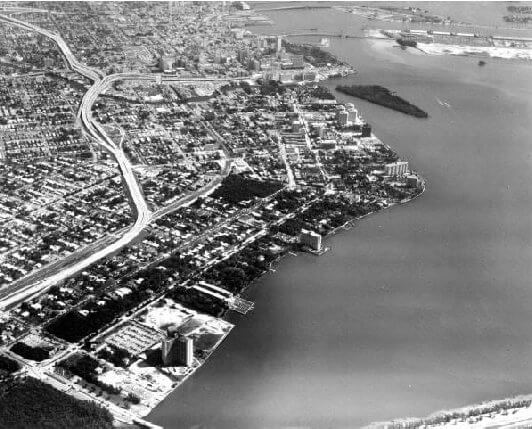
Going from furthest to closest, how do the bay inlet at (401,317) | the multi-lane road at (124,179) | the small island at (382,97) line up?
1. the small island at (382,97)
2. the multi-lane road at (124,179)
3. the bay inlet at (401,317)

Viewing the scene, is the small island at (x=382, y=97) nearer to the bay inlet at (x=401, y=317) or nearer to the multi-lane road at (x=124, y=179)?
the bay inlet at (x=401, y=317)

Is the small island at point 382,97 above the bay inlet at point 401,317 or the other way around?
above

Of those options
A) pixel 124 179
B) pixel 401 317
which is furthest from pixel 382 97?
pixel 401 317

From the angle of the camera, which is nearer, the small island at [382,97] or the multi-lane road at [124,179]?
the multi-lane road at [124,179]

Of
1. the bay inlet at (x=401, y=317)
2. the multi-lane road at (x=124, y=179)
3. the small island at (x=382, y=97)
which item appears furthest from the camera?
the small island at (x=382, y=97)

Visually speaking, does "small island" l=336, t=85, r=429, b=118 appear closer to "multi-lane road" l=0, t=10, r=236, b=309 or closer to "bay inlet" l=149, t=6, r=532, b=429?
"bay inlet" l=149, t=6, r=532, b=429

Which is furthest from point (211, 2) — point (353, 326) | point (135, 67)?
point (353, 326)

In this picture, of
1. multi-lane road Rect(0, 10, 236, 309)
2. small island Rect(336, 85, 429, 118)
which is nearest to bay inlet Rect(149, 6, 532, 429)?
small island Rect(336, 85, 429, 118)

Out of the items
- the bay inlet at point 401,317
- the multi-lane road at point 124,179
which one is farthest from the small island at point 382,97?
the multi-lane road at point 124,179
